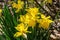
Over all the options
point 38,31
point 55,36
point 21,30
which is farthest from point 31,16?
point 55,36

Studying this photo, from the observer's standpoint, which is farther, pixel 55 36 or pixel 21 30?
pixel 55 36

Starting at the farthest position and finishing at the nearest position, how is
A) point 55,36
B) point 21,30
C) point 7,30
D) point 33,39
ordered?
point 55,36
point 7,30
point 33,39
point 21,30

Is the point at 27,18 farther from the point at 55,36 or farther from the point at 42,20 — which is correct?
the point at 55,36

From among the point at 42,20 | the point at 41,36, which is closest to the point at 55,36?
the point at 41,36

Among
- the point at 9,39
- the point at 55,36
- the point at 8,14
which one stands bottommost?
the point at 55,36

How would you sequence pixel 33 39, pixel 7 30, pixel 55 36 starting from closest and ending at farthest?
pixel 33 39, pixel 7 30, pixel 55 36

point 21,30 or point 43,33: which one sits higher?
point 21,30

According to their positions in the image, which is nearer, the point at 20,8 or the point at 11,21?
the point at 20,8

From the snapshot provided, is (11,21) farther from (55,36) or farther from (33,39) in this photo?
(55,36)

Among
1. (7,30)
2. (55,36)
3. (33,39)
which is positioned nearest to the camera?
(33,39)
